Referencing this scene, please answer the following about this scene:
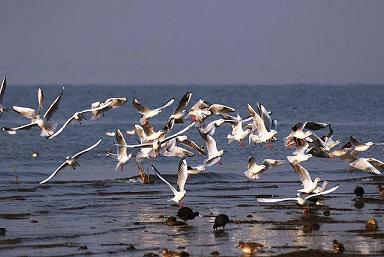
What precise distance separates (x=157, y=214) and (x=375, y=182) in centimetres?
725

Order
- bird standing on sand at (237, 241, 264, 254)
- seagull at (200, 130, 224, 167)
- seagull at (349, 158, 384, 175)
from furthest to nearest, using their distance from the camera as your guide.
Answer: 1. seagull at (200, 130, 224, 167)
2. seagull at (349, 158, 384, 175)
3. bird standing on sand at (237, 241, 264, 254)

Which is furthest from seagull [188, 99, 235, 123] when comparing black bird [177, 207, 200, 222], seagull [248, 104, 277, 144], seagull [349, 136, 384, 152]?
black bird [177, 207, 200, 222]

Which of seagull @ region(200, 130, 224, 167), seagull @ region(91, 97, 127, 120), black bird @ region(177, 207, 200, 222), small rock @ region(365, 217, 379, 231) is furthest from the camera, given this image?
seagull @ region(200, 130, 224, 167)

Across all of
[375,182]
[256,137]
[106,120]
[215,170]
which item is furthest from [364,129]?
[256,137]

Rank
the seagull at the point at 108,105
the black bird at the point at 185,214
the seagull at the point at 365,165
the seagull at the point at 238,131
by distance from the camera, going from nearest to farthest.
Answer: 1. the black bird at the point at 185,214
2. the seagull at the point at 365,165
3. the seagull at the point at 108,105
4. the seagull at the point at 238,131

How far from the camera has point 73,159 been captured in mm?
20406

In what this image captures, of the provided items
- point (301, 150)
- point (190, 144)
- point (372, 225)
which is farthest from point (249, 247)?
point (190, 144)

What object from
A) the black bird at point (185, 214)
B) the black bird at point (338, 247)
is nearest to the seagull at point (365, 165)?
the black bird at point (185, 214)

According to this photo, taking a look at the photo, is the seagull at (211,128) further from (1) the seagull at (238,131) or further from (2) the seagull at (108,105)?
(2) the seagull at (108,105)

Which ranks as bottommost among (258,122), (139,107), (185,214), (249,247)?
(249,247)

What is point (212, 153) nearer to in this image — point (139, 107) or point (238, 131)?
point (238, 131)

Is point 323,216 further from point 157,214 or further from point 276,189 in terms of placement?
point 276,189

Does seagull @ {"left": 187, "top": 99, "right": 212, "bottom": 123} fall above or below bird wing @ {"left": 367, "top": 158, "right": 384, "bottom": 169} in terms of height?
above

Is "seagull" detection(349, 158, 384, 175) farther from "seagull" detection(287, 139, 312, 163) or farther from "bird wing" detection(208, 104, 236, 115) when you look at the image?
"bird wing" detection(208, 104, 236, 115)
